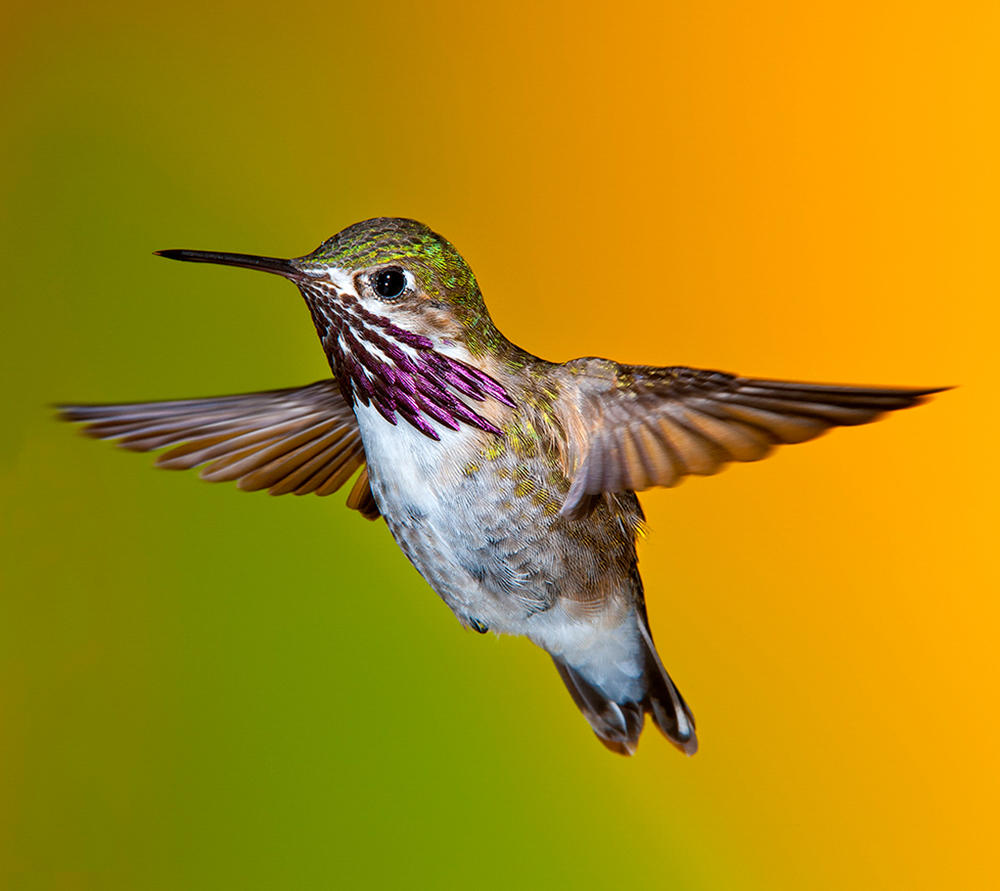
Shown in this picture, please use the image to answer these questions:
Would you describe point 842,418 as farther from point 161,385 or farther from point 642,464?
point 161,385

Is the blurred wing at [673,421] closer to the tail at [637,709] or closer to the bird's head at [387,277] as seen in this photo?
the bird's head at [387,277]

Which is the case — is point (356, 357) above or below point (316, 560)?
above

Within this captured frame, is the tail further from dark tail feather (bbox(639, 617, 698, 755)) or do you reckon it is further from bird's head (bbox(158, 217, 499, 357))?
bird's head (bbox(158, 217, 499, 357))

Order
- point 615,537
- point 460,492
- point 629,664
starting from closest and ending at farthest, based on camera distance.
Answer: point 460,492, point 615,537, point 629,664

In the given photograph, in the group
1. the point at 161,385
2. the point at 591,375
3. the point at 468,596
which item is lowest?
the point at 468,596

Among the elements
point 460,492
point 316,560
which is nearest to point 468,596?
point 460,492

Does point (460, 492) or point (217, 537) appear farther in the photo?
point (217, 537)

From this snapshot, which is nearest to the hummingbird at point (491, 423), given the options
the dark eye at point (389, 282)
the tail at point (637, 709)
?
the dark eye at point (389, 282)
